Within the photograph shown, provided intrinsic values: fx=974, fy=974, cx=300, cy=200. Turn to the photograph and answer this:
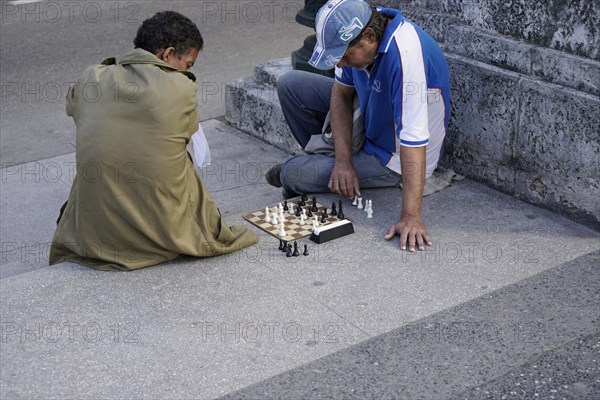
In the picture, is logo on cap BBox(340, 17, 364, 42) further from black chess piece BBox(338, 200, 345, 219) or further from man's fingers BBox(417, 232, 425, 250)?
man's fingers BBox(417, 232, 425, 250)

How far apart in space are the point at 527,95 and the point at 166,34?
1.81m

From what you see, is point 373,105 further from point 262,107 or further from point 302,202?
A: point 262,107

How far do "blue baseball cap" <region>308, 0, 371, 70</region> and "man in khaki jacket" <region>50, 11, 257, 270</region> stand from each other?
0.62 m

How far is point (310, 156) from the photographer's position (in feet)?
17.2

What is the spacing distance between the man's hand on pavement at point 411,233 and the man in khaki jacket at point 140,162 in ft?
2.71

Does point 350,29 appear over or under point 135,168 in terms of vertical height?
over

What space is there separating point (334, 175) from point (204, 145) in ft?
2.42

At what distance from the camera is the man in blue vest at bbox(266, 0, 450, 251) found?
15.2ft

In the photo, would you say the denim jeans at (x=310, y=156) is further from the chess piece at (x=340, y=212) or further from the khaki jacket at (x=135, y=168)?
the khaki jacket at (x=135, y=168)

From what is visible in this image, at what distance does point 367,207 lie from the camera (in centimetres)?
501

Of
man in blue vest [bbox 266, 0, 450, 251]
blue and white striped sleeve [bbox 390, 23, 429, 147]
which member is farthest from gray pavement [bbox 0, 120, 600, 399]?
blue and white striped sleeve [bbox 390, 23, 429, 147]

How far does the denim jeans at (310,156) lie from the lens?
17.0 feet

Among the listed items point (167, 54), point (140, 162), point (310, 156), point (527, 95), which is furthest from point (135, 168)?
point (527, 95)

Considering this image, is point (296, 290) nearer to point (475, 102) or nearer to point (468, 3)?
point (475, 102)
